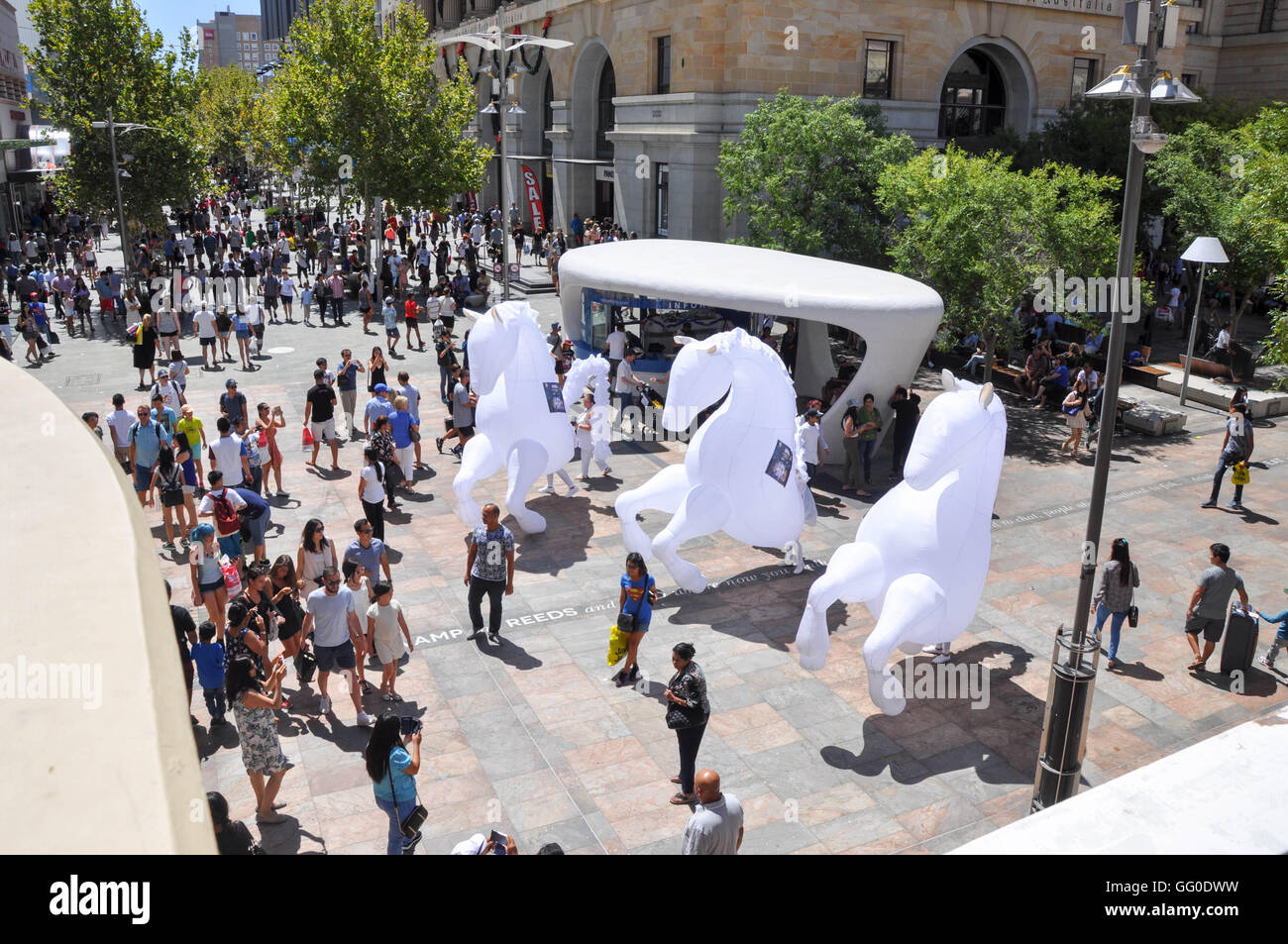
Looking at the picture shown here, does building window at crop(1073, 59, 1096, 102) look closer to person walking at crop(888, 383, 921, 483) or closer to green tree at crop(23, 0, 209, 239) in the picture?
person walking at crop(888, 383, 921, 483)

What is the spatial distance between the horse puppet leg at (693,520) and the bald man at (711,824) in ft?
17.6

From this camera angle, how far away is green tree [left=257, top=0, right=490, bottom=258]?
31.2 metres

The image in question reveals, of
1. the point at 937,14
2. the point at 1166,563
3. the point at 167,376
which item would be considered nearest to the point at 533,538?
the point at 167,376

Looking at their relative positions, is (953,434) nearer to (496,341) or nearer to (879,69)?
(496,341)

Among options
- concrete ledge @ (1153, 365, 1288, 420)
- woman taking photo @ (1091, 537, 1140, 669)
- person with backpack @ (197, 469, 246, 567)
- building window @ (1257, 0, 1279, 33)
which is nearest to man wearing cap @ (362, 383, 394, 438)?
person with backpack @ (197, 469, 246, 567)

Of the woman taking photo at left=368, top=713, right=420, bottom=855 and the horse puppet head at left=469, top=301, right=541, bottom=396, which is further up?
the horse puppet head at left=469, top=301, right=541, bottom=396

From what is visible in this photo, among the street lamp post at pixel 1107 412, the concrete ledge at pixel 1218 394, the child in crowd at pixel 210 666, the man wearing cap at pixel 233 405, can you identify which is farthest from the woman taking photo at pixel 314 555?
the concrete ledge at pixel 1218 394

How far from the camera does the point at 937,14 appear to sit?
32562 mm

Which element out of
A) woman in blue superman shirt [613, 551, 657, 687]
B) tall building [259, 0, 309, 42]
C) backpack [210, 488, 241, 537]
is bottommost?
woman in blue superman shirt [613, 551, 657, 687]

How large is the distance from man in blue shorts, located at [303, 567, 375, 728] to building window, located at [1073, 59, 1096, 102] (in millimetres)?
35649

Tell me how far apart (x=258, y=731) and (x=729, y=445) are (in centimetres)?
596

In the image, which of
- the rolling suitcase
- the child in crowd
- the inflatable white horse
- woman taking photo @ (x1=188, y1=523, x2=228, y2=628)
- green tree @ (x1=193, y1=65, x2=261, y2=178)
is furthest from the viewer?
green tree @ (x1=193, y1=65, x2=261, y2=178)
